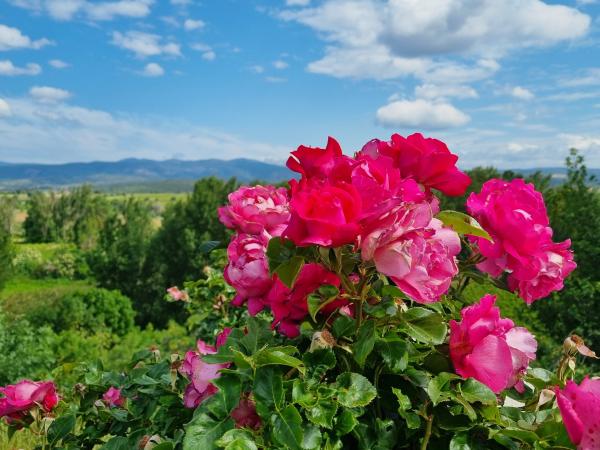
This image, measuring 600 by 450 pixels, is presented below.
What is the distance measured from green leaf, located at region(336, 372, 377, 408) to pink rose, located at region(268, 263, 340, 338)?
0.17 meters

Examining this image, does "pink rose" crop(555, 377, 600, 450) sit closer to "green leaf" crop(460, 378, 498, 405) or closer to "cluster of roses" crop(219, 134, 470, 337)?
"green leaf" crop(460, 378, 498, 405)

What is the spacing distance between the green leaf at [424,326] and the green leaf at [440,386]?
62mm

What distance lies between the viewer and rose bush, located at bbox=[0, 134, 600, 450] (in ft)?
3.13

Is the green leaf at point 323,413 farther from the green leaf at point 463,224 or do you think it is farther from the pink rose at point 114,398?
the pink rose at point 114,398

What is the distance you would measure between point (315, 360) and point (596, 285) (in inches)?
400

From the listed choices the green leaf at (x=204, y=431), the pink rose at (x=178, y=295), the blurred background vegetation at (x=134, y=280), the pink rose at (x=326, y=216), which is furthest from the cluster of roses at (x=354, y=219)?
the pink rose at (x=178, y=295)

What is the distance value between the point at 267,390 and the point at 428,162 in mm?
593

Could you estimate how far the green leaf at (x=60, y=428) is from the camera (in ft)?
5.17

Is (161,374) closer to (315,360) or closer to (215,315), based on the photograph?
(315,360)

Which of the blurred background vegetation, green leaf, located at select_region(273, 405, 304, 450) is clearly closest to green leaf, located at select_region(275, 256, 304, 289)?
green leaf, located at select_region(273, 405, 304, 450)

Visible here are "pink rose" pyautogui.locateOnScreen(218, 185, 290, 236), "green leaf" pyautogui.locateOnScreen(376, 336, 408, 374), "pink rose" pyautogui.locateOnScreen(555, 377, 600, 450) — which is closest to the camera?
"pink rose" pyautogui.locateOnScreen(555, 377, 600, 450)

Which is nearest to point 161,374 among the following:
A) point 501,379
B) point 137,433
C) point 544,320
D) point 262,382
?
point 137,433

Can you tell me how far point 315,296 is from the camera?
41.6 inches

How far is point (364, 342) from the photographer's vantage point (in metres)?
0.99
